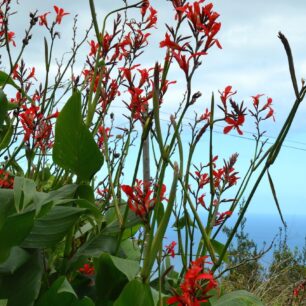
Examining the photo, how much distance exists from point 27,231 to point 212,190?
406 mm

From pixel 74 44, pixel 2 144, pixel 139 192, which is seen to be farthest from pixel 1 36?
pixel 139 192

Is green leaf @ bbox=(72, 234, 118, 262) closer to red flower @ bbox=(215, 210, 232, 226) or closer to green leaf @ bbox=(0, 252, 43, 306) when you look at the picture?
green leaf @ bbox=(0, 252, 43, 306)

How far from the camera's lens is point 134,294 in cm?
104

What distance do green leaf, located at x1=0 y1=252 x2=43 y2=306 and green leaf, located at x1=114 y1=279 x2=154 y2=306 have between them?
0.64ft

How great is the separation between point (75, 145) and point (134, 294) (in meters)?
0.35

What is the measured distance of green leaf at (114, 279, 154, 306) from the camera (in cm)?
104

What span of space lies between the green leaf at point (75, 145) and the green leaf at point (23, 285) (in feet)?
0.70

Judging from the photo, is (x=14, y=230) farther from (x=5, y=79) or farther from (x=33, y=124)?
(x=5, y=79)

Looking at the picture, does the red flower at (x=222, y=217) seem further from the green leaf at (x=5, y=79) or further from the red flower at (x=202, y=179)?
the green leaf at (x=5, y=79)

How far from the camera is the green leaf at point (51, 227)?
1159 millimetres

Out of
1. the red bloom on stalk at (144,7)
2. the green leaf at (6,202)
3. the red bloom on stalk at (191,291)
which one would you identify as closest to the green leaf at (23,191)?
the green leaf at (6,202)

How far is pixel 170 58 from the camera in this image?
3.82 ft

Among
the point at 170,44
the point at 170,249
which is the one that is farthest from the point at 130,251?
the point at 170,44

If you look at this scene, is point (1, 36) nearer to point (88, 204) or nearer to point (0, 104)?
point (0, 104)
